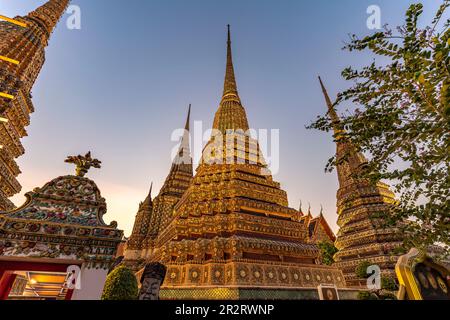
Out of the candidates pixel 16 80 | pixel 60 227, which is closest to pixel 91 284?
pixel 60 227

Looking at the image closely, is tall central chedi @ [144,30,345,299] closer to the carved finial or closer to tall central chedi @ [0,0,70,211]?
the carved finial

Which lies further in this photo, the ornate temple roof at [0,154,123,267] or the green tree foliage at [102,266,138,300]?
the green tree foliage at [102,266,138,300]

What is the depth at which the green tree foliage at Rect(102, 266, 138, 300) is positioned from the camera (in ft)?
13.8

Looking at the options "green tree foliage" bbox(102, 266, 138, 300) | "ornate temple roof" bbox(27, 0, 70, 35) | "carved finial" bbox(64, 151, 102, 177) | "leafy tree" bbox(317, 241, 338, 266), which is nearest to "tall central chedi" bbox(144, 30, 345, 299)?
"green tree foliage" bbox(102, 266, 138, 300)

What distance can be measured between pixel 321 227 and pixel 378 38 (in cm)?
3074

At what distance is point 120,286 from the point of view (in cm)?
430

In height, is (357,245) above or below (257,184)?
below

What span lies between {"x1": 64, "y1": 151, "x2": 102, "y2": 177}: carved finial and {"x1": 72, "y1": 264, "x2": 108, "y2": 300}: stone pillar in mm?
2229

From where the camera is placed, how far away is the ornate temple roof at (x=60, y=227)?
13.2 ft

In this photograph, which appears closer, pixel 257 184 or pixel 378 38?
pixel 378 38

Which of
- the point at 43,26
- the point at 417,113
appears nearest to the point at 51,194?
the point at 417,113

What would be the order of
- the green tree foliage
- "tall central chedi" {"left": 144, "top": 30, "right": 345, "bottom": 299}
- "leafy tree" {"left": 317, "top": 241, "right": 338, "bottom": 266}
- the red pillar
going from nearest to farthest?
1. the green tree foliage
2. the red pillar
3. "tall central chedi" {"left": 144, "top": 30, "right": 345, "bottom": 299}
4. "leafy tree" {"left": 317, "top": 241, "right": 338, "bottom": 266}

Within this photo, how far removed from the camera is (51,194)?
4.68m

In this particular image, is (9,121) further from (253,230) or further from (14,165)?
(253,230)
